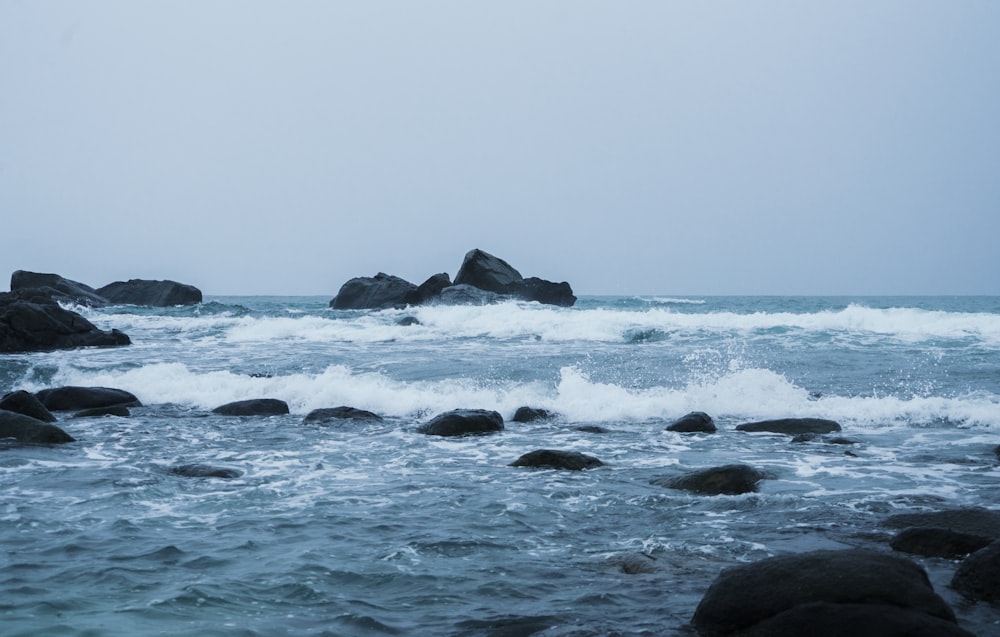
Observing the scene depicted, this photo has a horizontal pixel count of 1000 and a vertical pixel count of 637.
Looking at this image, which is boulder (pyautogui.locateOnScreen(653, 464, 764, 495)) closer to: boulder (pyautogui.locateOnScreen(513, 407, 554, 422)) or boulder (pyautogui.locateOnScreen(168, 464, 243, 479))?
boulder (pyautogui.locateOnScreen(168, 464, 243, 479))

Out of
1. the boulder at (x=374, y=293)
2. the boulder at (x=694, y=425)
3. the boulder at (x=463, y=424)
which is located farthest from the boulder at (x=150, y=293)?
the boulder at (x=694, y=425)

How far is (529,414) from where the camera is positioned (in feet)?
42.8

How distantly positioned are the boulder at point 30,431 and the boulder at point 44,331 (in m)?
16.2

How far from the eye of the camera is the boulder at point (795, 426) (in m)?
11.5

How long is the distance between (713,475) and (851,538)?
74.0 inches

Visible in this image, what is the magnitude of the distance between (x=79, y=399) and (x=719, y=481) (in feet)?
37.2

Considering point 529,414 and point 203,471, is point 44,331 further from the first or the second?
point 203,471

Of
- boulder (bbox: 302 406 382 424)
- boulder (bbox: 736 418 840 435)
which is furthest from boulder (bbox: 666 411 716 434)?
boulder (bbox: 302 406 382 424)

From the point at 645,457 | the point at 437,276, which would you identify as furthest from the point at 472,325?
the point at 645,457

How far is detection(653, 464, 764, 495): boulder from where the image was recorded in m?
7.66

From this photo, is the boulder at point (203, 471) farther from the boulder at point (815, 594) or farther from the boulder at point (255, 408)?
the boulder at point (815, 594)

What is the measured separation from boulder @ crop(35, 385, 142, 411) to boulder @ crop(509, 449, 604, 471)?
8820 millimetres

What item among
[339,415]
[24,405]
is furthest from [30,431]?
[339,415]

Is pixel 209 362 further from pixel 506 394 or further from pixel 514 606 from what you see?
pixel 514 606
